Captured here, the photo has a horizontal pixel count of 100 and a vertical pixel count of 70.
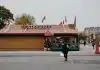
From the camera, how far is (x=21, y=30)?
66.3 m

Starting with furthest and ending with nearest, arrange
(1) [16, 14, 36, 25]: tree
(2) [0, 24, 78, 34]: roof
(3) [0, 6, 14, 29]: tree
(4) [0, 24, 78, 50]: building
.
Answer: (1) [16, 14, 36, 25]: tree, (3) [0, 6, 14, 29]: tree, (2) [0, 24, 78, 34]: roof, (4) [0, 24, 78, 50]: building

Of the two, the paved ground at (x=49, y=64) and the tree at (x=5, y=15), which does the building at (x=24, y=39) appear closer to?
the paved ground at (x=49, y=64)

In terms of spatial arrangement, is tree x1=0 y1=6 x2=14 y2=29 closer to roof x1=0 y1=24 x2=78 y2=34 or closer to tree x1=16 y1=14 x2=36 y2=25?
tree x1=16 y1=14 x2=36 y2=25

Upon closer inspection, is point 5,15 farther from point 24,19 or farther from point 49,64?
point 49,64

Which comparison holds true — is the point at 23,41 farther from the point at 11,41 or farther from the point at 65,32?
the point at 65,32

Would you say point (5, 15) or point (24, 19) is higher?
point (5, 15)

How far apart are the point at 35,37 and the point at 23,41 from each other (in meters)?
2.07

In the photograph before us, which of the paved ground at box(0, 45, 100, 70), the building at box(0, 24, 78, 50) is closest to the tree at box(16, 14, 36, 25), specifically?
the building at box(0, 24, 78, 50)

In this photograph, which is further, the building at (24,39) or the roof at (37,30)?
the roof at (37,30)

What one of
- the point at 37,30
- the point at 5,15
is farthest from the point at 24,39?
the point at 5,15

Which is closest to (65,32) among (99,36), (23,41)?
(23,41)

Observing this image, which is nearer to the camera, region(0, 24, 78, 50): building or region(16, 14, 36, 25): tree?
region(0, 24, 78, 50): building

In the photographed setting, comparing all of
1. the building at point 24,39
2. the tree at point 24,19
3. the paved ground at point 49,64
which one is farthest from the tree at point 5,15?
the paved ground at point 49,64

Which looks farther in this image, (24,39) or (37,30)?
(37,30)
